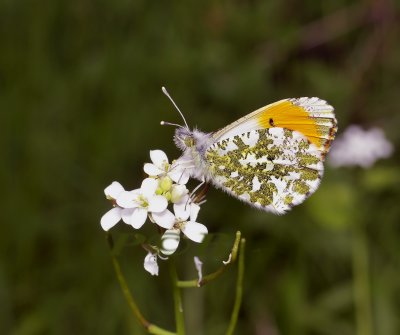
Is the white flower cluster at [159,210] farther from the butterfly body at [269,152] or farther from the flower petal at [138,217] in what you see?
the butterfly body at [269,152]

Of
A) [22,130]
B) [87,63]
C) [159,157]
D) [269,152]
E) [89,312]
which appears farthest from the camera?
[87,63]

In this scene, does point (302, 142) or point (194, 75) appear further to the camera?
point (194, 75)

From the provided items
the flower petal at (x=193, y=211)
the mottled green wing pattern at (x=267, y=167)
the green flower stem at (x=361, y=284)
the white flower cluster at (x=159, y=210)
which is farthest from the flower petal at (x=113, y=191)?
the green flower stem at (x=361, y=284)

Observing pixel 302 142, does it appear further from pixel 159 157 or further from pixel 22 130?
pixel 22 130

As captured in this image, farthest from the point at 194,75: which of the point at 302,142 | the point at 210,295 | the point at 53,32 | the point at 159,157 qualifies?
the point at 159,157

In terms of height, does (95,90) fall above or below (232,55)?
above
